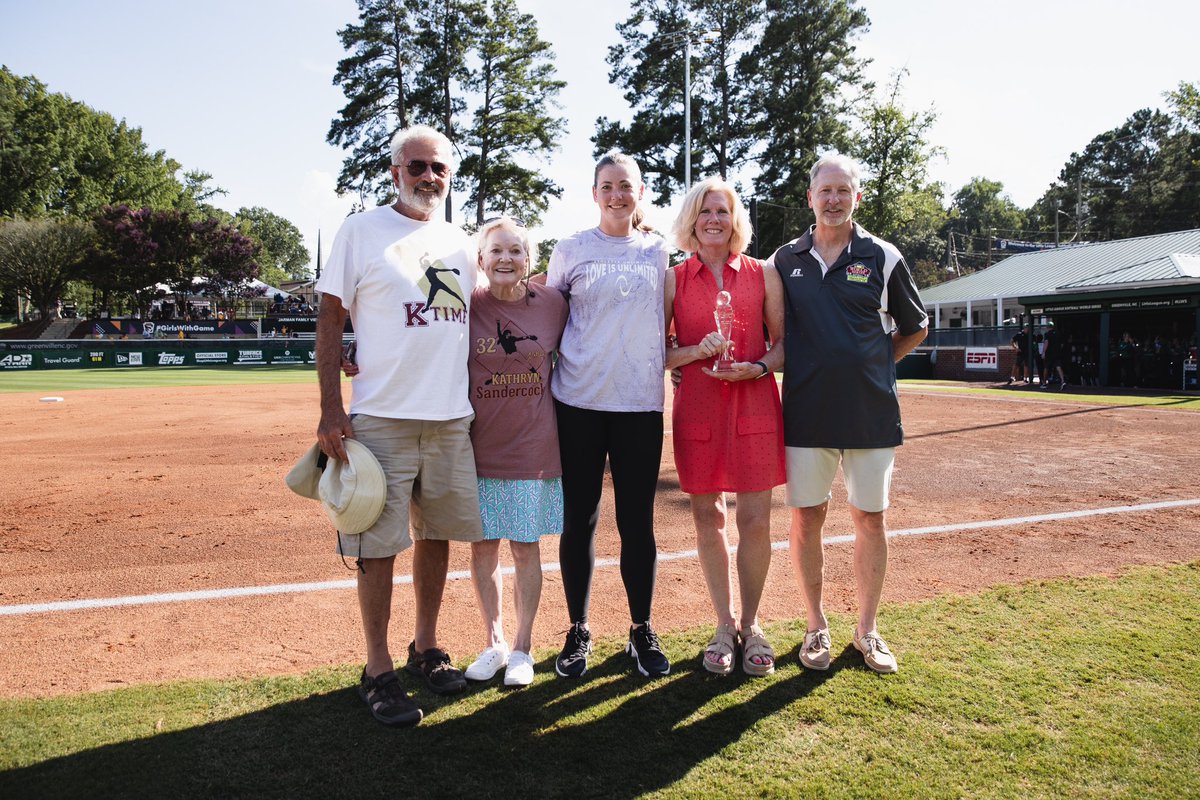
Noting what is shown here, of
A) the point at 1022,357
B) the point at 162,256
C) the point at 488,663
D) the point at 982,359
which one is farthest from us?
the point at 162,256

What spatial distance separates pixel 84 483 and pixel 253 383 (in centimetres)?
1504

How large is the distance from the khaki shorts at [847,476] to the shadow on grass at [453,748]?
802mm

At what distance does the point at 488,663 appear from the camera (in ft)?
11.0

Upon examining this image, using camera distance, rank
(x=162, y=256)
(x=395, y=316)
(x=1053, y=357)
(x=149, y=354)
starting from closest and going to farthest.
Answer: (x=395, y=316), (x=1053, y=357), (x=149, y=354), (x=162, y=256)

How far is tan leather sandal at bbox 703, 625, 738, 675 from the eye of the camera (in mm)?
3338

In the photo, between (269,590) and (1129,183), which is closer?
(269,590)

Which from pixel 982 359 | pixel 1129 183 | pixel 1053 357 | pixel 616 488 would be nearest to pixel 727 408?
pixel 616 488

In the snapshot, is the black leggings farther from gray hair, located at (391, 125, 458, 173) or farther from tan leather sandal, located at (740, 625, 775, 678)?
gray hair, located at (391, 125, 458, 173)

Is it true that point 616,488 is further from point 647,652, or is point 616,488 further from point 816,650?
point 816,650

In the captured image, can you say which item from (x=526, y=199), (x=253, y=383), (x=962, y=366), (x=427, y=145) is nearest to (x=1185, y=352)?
(x=962, y=366)

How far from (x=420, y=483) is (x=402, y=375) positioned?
1.63ft

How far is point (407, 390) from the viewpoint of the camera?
10.2 ft

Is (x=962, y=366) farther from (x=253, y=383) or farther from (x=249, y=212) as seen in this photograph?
(x=249, y=212)

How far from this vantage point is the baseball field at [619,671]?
2.54m
